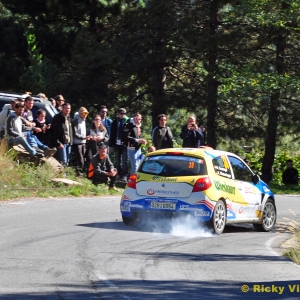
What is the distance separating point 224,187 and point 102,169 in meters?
6.46

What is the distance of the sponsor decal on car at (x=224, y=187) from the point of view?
48.4ft

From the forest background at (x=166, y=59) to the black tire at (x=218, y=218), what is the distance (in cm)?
1322

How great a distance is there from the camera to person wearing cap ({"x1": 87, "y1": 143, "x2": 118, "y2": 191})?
67.5 ft

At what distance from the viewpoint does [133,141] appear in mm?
21844

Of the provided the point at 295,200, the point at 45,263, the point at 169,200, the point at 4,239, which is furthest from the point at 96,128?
the point at 45,263

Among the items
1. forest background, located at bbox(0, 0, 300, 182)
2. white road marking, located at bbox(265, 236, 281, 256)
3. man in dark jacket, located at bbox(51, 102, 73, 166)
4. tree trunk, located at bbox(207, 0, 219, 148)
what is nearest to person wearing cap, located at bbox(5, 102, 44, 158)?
man in dark jacket, located at bbox(51, 102, 73, 166)

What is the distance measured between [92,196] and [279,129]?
14.6 m

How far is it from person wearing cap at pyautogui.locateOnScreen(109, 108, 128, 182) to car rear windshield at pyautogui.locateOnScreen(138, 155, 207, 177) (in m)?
7.15

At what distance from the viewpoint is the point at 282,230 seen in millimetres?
16797

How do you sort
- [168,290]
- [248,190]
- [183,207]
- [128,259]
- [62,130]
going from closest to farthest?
1. [168,290]
2. [128,259]
3. [183,207]
4. [248,190]
5. [62,130]

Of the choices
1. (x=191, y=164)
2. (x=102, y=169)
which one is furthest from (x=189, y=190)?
(x=102, y=169)

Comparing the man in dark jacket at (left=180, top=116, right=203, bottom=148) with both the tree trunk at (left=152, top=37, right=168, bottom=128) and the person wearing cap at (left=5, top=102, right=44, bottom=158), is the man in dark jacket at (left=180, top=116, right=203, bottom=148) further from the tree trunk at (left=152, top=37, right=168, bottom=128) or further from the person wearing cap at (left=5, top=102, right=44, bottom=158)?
the tree trunk at (left=152, top=37, right=168, bottom=128)

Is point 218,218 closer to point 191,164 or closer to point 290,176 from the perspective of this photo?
point 191,164

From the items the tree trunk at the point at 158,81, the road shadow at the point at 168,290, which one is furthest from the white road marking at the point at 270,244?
the tree trunk at the point at 158,81
